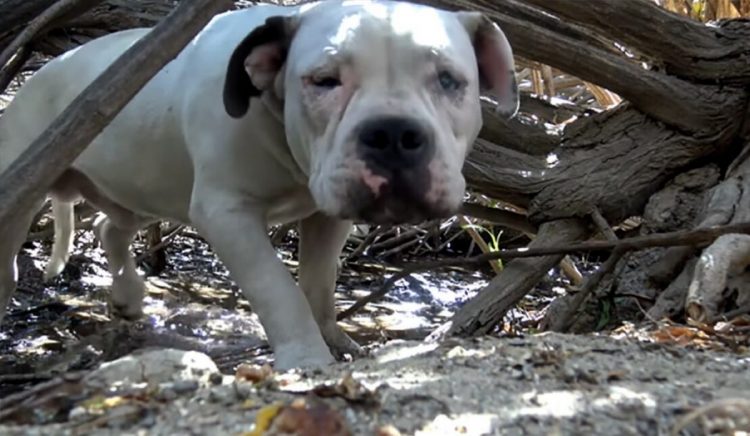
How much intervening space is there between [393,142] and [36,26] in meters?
2.67

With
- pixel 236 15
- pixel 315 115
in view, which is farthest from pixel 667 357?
pixel 236 15

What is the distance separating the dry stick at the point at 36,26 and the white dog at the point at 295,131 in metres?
0.28

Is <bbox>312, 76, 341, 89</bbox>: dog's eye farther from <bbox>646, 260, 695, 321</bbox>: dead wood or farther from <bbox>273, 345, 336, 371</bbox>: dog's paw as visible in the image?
<bbox>646, 260, 695, 321</bbox>: dead wood

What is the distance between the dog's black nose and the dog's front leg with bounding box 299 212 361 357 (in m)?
1.38

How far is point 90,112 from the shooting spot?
2.46m

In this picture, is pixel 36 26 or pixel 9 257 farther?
pixel 36 26

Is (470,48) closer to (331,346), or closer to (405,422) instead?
(331,346)

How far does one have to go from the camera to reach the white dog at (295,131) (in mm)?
2756

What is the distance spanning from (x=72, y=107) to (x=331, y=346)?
70.6 inches

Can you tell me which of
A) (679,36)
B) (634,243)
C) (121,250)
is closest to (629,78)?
(679,36)

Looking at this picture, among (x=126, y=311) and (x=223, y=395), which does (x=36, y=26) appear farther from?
(x=223, y=395)

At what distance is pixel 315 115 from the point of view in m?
2.95

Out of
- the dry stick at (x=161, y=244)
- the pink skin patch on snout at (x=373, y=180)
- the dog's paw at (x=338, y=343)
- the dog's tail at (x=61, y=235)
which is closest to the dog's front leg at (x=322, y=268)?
the dog's paw at (x=338, y=343)

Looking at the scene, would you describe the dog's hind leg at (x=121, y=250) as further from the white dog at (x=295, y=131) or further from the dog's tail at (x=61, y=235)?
the white dog at (x=295, y=131)
